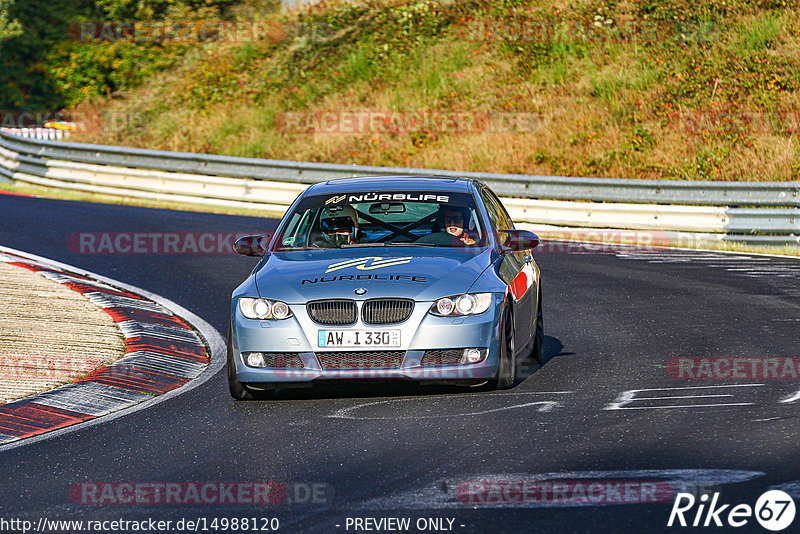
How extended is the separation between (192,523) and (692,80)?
970 inches

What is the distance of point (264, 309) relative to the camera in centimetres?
829

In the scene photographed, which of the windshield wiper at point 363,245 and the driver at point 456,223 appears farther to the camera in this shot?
the driver at point 456,223

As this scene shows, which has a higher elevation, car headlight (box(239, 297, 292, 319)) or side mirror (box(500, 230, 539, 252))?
side mirror (box(500, 230, 539, 252))

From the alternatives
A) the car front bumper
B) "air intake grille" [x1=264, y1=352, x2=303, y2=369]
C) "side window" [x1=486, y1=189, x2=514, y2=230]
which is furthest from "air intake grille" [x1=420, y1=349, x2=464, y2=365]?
"side window" [x1=486, y1=189, x2=514, y2=230]

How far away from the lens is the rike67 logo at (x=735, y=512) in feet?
16.9

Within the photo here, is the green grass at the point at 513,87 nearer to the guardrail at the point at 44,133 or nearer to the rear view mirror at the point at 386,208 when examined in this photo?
the guardrail at the point at 44,133

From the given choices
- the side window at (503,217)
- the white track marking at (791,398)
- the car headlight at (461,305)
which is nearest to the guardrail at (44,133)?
the side window at (503,217)

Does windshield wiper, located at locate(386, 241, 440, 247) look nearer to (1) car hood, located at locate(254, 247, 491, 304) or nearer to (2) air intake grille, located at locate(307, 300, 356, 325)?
(1) car hood, located at locate(254, 247, 491, 304)

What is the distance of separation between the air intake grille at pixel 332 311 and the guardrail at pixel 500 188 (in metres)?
5.30

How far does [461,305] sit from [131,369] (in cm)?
316

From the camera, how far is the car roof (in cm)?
986

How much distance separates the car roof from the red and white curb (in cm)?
177

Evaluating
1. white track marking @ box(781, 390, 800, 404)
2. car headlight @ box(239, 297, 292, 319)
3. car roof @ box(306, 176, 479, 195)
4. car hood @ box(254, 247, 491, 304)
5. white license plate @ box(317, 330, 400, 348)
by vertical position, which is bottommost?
white track marking @ box(781, 390, 800, 404)

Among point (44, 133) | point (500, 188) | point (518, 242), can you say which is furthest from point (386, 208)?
point (44, 133)
